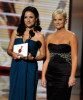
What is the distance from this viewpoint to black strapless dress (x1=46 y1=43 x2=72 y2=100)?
2299mm

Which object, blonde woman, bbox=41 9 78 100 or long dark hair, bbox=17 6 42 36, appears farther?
long dark hair, bbox=17 6 42 36

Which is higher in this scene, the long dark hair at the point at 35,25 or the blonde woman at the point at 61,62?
the long dark hair at the point at 35,25

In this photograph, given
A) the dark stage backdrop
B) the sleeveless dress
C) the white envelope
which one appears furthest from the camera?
the dark stage backdrop

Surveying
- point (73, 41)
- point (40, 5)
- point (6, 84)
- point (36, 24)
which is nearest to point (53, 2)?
point (40, 5)

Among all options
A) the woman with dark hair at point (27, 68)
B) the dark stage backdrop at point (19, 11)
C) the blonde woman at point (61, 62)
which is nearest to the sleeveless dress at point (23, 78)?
the woman with dark hair at point (27, 68)

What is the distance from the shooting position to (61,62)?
2342mm

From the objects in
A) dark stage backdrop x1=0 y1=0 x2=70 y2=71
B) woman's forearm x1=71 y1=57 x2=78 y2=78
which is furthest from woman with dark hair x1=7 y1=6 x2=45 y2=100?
dark stage backdrop x1=0 y1=0 x2=70 y2=71

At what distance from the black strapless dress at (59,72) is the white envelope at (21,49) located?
0.70 ft

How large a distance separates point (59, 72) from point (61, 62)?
86mm

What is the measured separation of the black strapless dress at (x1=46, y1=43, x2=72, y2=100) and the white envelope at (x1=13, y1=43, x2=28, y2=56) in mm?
213

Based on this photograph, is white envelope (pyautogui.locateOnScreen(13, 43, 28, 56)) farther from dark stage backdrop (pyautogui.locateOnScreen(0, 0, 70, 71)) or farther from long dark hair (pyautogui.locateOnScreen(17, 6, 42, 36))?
dark stage backdrop (pyautogui.locateOnScreen(0, 0, 70, 71))

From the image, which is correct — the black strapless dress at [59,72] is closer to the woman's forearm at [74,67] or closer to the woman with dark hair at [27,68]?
the woman's forearm at [74,67]

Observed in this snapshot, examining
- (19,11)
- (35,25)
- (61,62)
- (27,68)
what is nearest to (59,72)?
(61,62)

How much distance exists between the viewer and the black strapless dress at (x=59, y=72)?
2.30 meters
